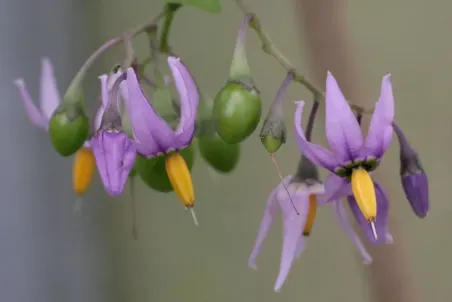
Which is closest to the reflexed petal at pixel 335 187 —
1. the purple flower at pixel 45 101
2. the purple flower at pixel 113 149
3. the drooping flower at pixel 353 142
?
the drooping flower at pixel 353 142

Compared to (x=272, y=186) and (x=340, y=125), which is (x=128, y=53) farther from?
(x=272, y=186)

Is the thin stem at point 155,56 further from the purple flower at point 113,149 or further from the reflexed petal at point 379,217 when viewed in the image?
the reflexed petal at point 379,217

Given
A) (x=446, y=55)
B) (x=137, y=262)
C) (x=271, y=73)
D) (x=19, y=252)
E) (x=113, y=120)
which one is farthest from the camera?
(x=137, y=262)

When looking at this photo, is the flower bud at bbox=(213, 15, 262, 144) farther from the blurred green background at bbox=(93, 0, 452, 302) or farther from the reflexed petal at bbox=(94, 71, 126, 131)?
the blurred green background at bbox=(93, 0, 452, 302)

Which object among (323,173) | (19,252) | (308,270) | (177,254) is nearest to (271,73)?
(323,173)

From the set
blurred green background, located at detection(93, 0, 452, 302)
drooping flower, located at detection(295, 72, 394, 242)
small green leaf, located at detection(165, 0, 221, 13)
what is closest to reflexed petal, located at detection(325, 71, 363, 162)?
drooping flower, located at detection(295, 72, 394, 242)

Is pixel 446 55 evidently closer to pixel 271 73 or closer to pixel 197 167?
pixel 271 73
